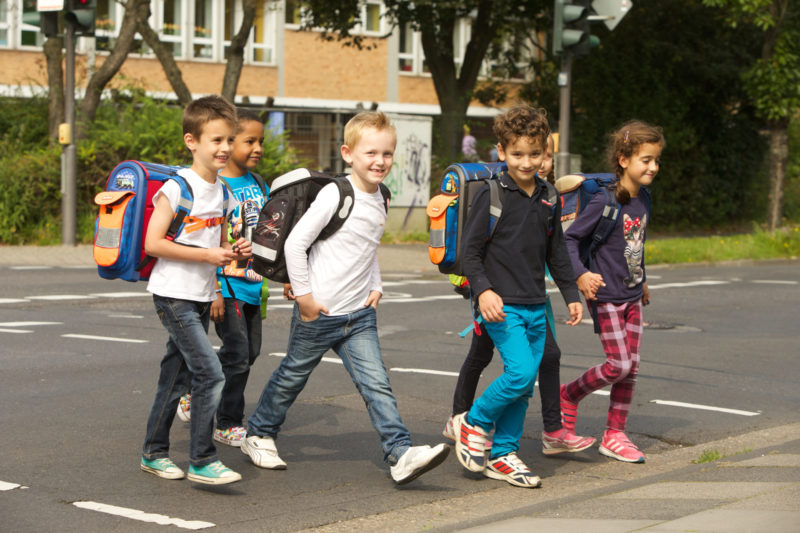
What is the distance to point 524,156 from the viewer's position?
218 inches

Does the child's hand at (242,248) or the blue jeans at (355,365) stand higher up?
Result: the child's hand at (242,248)

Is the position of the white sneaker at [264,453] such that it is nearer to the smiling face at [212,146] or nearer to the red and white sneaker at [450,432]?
the red and white sneaker at [450,432]

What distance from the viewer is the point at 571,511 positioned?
4809mm

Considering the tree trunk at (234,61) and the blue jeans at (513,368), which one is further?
the tree trunk at (234,61)

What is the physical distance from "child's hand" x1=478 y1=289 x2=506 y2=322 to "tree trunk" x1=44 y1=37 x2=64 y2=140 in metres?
16.7

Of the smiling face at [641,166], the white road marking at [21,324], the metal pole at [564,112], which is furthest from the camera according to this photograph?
the metal pole at [564,112]

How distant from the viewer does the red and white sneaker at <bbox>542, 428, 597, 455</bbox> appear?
245 inches

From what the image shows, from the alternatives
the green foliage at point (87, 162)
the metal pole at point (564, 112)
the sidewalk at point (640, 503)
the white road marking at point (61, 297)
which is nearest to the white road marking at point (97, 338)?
the white road marking at point (61, 297)

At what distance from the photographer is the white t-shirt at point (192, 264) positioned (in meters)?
5.33

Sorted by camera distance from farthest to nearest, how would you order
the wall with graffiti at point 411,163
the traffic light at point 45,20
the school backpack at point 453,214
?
the wall with graffiti at point 411,163
the traffic light at point 45,20
the school backpack at point 453,214

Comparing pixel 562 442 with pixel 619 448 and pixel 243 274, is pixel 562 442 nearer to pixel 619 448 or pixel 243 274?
pixel 619 448

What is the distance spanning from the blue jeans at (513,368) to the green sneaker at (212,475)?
1.15 m

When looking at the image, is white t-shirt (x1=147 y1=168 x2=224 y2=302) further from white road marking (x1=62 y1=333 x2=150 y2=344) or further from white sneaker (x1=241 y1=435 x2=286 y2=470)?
white road marking (x1=62 y1=333 x2=150 y2=344)

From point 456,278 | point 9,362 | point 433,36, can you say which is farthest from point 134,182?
point 433,36
